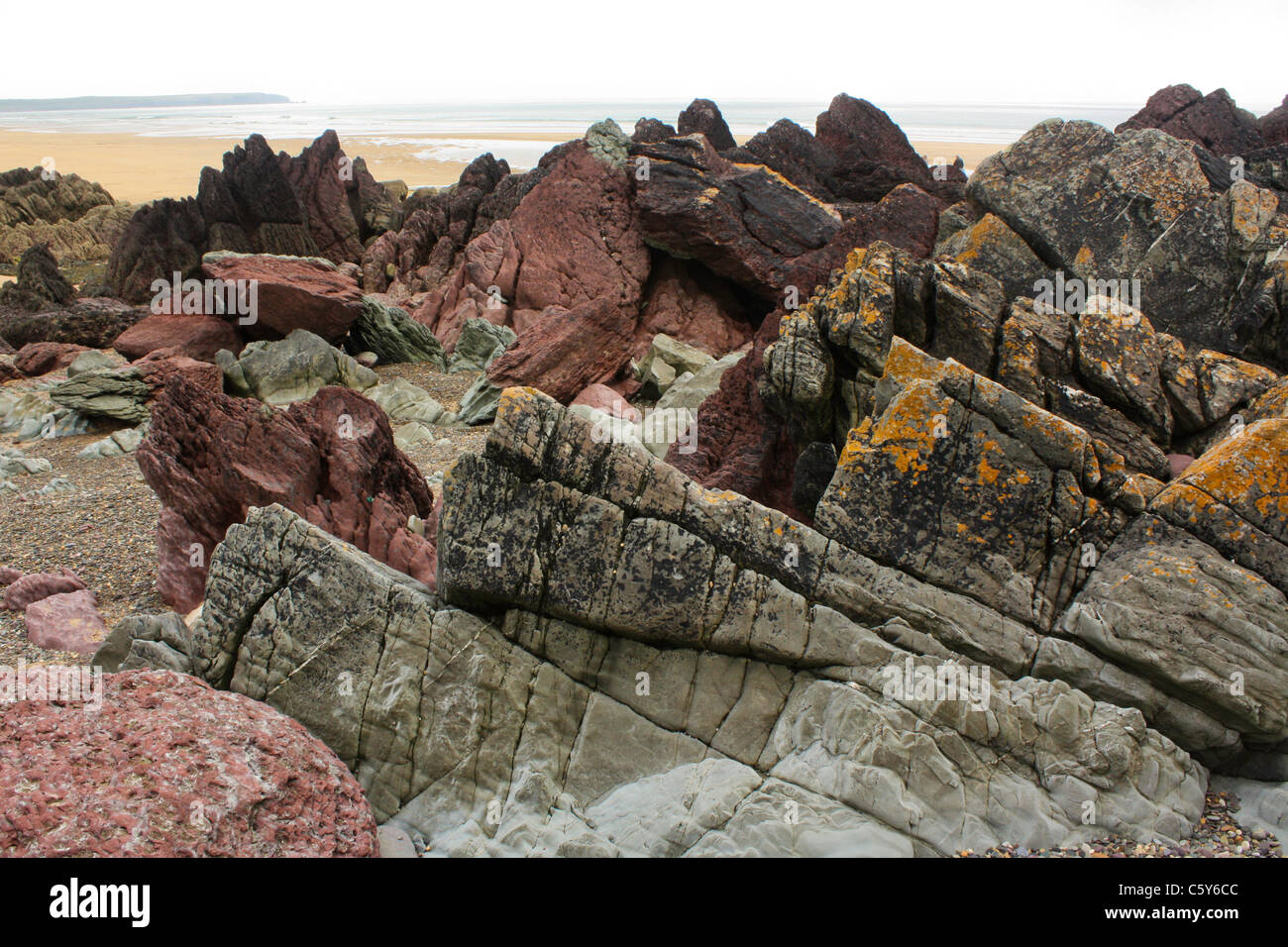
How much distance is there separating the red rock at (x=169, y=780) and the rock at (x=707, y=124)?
40077mm

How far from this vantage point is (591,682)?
372 inches

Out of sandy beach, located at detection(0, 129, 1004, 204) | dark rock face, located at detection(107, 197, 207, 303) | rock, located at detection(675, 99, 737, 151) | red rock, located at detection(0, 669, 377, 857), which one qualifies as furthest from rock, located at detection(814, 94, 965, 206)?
sandy beach, located at detection(0, 129, 1004, 204)

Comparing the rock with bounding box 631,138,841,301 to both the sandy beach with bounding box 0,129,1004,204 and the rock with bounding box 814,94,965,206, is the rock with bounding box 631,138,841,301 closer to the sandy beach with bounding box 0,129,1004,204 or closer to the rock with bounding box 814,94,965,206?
the rock with bounding box 814,94,965,206

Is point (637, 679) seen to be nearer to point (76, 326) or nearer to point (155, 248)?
point (76, 326)

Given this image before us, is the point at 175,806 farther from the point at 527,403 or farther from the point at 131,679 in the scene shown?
the point at 527,403

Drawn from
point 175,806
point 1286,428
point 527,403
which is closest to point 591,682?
point 527,403

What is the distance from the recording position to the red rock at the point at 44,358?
30.3 metres

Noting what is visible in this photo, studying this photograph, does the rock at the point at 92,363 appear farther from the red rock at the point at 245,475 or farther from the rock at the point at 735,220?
the rock at the point at 735,220

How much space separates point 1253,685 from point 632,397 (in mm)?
19866

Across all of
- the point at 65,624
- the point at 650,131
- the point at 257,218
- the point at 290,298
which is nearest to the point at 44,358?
the point at 290,298

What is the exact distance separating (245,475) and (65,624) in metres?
3.48

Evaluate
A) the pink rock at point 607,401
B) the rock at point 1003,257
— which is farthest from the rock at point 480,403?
the rock at point 1003,257

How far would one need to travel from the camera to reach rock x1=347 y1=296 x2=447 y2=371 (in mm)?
30173

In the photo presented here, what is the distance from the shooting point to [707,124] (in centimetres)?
4334
